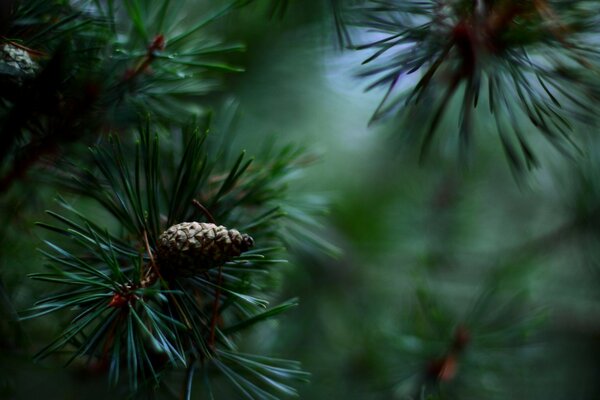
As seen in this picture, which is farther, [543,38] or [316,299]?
[316,299]

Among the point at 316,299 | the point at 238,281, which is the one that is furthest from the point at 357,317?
the point at 238,281

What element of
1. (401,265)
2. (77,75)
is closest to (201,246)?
(77,75)

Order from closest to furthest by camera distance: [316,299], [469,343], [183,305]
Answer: [183,305] → [469,343] → [316,299]

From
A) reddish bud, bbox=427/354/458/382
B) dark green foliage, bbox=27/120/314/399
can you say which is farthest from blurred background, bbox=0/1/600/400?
dark green foliage, bbox=27/120/314/399

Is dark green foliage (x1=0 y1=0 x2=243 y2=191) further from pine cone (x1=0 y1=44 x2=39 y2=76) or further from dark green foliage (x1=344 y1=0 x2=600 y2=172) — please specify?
dark green foliage (x1=344 y1=0 x2=600 y2=172)

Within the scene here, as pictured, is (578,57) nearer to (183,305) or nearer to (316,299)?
(183,305)

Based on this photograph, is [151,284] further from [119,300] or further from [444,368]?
[444,368]
